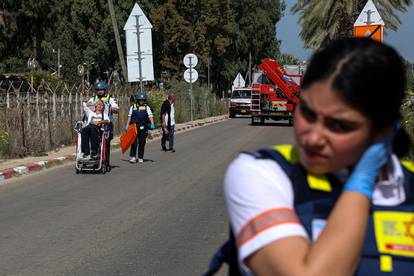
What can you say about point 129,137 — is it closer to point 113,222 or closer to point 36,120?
point 36,120

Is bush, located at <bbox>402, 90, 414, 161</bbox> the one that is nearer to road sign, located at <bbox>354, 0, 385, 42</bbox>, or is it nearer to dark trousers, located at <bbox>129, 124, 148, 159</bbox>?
road sign, located at <bbox>354, 0, 385, 42</bbox>

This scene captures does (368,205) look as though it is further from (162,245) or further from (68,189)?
(68,189)

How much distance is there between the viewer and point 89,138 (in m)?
13.6

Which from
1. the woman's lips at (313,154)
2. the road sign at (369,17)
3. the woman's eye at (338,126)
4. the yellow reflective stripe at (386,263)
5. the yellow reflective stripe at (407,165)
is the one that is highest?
the road sign at (369,17)

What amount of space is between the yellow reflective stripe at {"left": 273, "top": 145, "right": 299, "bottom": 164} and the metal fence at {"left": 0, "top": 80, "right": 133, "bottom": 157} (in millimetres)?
15243

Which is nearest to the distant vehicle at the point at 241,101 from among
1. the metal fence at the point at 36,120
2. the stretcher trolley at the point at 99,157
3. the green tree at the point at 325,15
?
the green tree at the point at 325,15

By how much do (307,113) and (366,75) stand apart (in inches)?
6.2

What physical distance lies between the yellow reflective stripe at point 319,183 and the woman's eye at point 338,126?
13 centimetres

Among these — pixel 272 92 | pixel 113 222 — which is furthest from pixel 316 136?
pixel 272 92

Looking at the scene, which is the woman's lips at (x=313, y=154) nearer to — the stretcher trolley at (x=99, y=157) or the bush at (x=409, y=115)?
the bush at (x=409, y=115)

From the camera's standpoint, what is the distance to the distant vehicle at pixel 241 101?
47.4 metres

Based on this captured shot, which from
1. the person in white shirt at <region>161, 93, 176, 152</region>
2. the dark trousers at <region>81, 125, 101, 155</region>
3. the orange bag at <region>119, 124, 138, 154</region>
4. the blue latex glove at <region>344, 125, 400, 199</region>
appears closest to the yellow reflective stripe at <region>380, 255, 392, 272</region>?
the blue latex glove at <region>344, 125, 400, 199</region>

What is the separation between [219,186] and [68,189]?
2.58 m

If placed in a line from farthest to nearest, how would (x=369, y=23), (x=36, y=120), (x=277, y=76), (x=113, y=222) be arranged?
(x=277, y=76)
(x=36, y=120)
(x=369, y=23)
(x=113, y=222)
